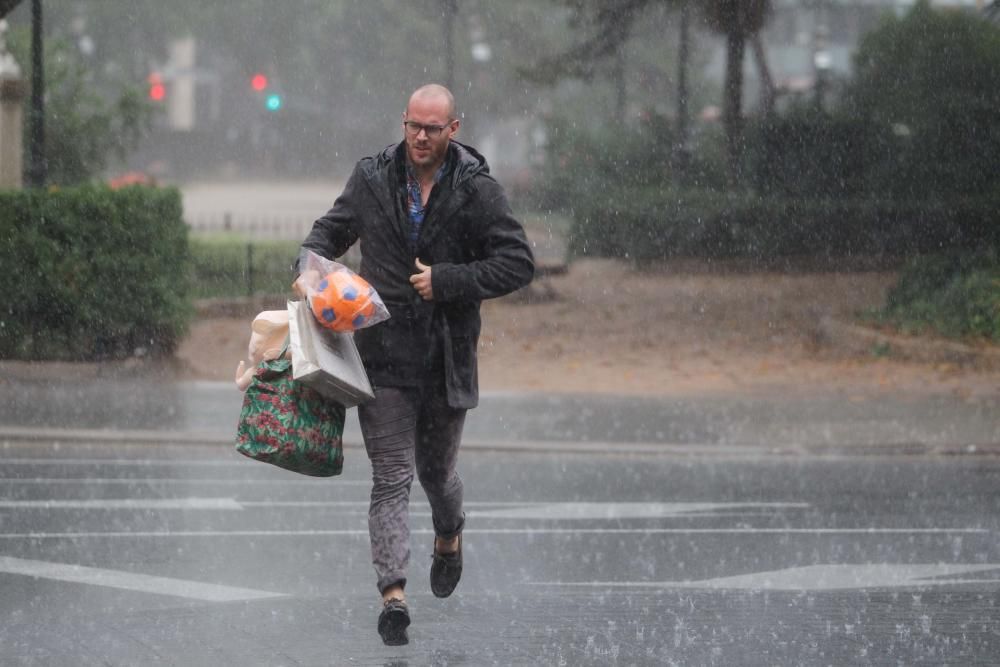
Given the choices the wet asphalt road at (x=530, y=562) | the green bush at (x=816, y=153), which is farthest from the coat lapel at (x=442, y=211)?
the green bush at (x=816, y=153)

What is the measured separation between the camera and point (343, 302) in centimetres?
561

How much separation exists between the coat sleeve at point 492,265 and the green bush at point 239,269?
1716 cm

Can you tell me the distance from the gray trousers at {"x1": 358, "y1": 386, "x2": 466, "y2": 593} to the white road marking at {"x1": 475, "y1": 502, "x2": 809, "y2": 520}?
368 cm

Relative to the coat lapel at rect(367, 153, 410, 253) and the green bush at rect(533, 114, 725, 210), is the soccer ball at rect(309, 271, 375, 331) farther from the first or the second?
the green bush at rect(533, 114, 725, 210)

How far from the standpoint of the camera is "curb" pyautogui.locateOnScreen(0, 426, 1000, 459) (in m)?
13.0

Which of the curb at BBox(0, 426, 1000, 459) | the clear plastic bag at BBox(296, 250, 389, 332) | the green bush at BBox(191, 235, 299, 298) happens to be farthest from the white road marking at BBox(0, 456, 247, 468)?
the green bush at BBox(191, 235, 299, 298)

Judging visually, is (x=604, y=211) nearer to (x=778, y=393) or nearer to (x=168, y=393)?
(x=778, y=393)

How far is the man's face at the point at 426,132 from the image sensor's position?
5789mm

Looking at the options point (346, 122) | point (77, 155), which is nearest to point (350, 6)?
point (346, 122)

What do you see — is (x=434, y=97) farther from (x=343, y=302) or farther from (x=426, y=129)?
(x=343, y=302)

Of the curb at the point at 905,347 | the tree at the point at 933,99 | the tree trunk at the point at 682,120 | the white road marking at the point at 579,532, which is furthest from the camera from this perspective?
the tree trunk at the point at 682,120

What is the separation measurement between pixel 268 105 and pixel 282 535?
79.8 ft

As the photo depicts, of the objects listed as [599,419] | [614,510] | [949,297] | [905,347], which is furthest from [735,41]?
[614,510]

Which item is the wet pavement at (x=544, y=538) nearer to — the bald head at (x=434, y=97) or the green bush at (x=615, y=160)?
the bald head at (x=434, y=97)
